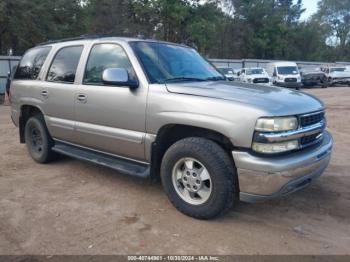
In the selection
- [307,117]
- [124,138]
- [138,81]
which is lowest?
[124,138]

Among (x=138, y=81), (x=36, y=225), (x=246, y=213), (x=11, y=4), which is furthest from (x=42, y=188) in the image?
(x=11, y=4)

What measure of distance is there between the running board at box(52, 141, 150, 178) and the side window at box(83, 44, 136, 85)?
3.15 feet

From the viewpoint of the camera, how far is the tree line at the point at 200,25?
81.4 ft

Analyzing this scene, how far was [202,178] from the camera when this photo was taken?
151 inches

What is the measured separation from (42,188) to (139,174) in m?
1.51

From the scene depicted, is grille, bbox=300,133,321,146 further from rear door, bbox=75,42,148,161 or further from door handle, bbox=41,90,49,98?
door handle, bbox=41,90,49,98

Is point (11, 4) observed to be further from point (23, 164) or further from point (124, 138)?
point (124, 138)

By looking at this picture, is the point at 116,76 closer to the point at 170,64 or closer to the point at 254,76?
the point at 170,64

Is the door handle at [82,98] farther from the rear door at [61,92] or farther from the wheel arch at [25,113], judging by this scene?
the wheel arch at [25,113]

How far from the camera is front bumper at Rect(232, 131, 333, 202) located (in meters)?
3.39

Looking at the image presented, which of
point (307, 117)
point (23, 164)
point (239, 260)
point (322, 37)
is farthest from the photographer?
point (322, 37)

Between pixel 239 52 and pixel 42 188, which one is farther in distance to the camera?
pixel 239 52

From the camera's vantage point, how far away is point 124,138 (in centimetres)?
443

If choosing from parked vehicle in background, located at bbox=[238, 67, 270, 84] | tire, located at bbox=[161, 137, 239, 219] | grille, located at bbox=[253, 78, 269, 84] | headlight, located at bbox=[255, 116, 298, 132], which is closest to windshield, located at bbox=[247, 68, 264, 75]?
parked vehicle in background, located at bbox=[238, 67, 270, 84]
